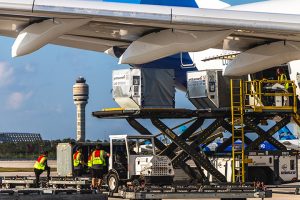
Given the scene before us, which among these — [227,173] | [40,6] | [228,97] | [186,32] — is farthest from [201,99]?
[40,6]

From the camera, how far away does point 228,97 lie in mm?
25047

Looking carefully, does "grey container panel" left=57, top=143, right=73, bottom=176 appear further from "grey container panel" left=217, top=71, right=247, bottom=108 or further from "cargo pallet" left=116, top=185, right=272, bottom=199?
"cargo pallet" left=116, top=185, right=272, bottom=199

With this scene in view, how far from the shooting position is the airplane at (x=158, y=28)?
571 inches

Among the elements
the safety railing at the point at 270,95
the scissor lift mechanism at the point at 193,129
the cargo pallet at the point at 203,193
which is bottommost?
the cargo pallet at the point at 203,193

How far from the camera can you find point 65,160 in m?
27.1

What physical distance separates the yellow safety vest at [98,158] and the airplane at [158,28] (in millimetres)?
7581

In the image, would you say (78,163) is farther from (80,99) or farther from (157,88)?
(80,99)

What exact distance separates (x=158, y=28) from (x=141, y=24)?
19.1 inches

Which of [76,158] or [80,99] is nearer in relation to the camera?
[76,158]

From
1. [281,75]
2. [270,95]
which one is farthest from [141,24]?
[281,75]

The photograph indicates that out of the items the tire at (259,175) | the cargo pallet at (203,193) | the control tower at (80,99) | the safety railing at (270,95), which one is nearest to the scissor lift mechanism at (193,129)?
the safety railing at (270,95)

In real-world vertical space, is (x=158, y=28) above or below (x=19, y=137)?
below

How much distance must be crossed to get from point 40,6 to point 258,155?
12137mm

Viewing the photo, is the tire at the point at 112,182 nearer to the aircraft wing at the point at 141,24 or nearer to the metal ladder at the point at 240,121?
the metal ladder at the point at 240,121
